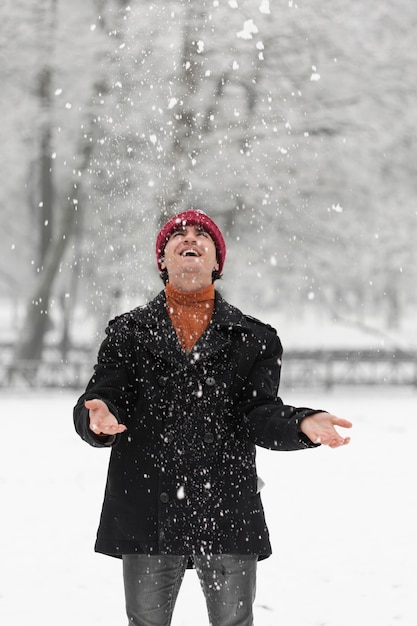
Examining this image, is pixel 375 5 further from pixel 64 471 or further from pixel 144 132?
pixel 64 471

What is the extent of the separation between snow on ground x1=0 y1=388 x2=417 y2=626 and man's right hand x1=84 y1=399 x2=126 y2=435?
2.57m

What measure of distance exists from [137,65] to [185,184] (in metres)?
2.71

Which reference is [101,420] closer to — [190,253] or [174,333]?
[174,333]

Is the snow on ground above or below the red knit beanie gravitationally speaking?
below

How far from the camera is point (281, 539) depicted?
683 centimetres

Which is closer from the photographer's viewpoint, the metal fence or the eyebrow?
the eyebrow

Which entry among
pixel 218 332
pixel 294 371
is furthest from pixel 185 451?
pixel 294 371

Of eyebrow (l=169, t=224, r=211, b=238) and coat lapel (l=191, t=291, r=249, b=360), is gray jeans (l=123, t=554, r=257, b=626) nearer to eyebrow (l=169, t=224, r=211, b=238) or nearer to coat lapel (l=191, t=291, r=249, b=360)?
coat lapel (l=191, t=291, r=249, b=360)

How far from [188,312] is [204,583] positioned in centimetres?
93

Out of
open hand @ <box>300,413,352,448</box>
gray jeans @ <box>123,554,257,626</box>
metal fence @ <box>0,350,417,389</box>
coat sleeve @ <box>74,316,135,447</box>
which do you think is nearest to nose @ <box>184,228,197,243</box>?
coat sleeve @ <box>74,316,135,447</box>

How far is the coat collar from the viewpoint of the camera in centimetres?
298

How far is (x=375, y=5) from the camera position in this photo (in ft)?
61.2

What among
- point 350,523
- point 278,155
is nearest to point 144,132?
point 278,155

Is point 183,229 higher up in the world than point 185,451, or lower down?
higher up
